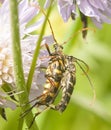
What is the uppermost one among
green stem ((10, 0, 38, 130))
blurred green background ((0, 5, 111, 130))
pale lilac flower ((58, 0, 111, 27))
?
green stem ((10, 0, 38, 130))

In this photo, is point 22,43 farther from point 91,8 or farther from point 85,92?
point 85,92

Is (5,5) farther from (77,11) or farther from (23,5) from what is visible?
(77,11)

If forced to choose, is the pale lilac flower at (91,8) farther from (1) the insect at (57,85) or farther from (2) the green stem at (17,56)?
(2) the green stem at (17,56)

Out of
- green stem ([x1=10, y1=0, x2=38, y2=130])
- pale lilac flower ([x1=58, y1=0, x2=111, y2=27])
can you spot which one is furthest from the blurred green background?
green stem ([x1=10, y1=0, x2=38, y2=130])

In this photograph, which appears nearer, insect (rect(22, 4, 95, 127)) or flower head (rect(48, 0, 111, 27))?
insect (rect(22, 4, 95, 127))

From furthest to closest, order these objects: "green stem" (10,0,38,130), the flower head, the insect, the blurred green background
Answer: the blurred green background → the flower head → the insect → "green stem" (10,0,38,130)

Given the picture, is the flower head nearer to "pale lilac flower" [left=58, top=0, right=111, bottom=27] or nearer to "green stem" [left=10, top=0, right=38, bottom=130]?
"pale lilac flower" [left=58, top=0, right=111, bottom=27]

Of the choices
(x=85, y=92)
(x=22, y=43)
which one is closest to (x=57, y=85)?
(x=22, y=43)

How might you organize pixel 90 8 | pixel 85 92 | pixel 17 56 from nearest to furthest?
pixel 17 56, pixel 90 8, pixel 85 92

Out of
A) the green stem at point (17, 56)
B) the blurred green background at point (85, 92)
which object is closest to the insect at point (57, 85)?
the green stem at point (17, 56)
